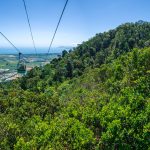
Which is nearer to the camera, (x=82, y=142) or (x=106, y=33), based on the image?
(x=82, y=142)

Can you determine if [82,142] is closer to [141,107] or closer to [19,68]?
[141,107]

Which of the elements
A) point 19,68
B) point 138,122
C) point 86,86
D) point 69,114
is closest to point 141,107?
point 138,122

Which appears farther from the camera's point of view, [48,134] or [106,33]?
[106,33]

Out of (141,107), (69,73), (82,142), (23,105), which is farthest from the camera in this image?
(69,73)

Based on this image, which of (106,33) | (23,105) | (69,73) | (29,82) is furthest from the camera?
(106,33)

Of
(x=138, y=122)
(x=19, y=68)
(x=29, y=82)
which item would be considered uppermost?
(x=19, y=68)

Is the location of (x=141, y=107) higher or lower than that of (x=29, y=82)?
higher

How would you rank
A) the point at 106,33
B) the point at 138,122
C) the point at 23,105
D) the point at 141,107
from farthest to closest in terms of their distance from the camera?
the point at 106,33, the point at 23,105, the point at 141,107, the point at 138,122

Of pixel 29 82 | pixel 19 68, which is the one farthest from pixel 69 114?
pixel 29 82

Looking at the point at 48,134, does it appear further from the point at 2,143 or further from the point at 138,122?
the point at 138,122
